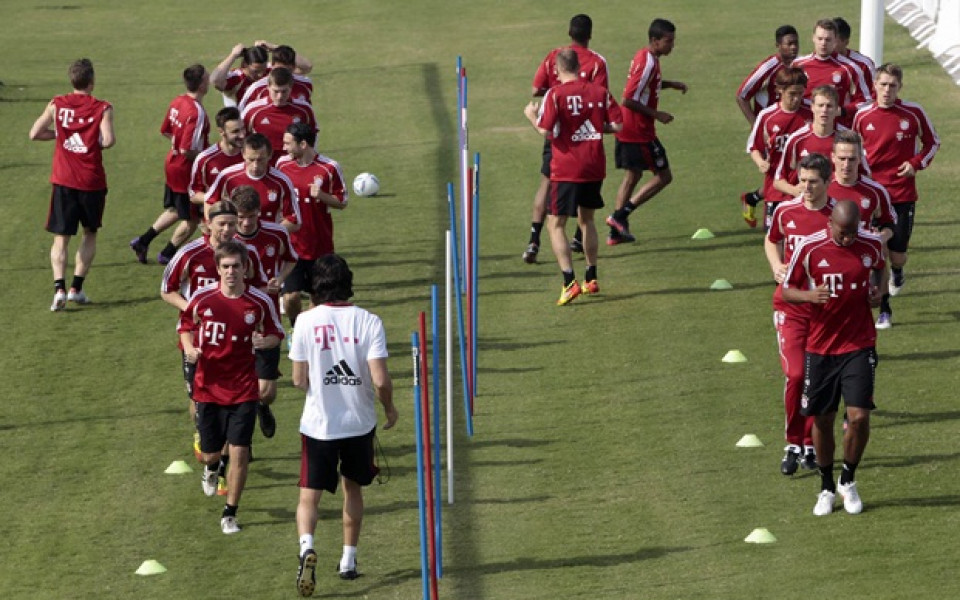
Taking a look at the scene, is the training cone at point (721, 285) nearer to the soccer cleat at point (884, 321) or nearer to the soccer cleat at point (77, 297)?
the soccer cleat at point (884, 321)

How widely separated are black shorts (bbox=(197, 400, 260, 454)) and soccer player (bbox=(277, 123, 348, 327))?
125 inches

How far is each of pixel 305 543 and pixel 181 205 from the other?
27.2 ft

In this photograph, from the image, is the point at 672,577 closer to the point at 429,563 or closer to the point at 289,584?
the point at 429,563

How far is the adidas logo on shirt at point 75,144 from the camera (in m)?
17.3

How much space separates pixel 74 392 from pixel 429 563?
5786 millimetres

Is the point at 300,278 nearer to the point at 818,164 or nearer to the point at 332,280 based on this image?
the point at 332,280

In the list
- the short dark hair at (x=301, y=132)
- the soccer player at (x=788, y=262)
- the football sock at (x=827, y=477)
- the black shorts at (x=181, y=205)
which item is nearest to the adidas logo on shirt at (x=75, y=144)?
the black shorts at (x=181, y=205)

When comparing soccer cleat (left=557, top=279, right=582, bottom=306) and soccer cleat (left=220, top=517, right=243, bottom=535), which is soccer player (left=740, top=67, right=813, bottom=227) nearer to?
soccer cleat (left=557, top=279, right=582, bottom=306)

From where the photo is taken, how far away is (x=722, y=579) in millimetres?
11000

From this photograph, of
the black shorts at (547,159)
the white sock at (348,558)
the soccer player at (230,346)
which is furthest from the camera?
the black shorts at (547,159)

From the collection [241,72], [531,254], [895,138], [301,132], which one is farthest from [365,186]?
[895,138]

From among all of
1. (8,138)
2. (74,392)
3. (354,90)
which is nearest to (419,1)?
(354,90)

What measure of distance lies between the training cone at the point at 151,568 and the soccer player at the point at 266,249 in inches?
58.4

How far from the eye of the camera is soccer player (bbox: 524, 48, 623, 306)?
1659cm
